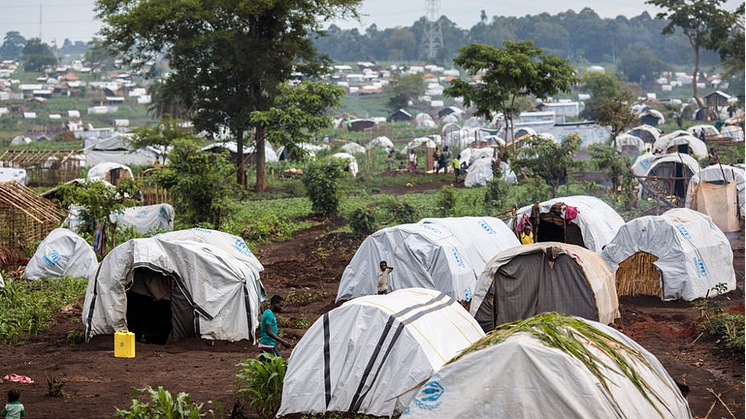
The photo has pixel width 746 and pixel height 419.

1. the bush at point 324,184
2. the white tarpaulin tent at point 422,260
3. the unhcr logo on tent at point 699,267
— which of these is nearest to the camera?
the white tarpaulin tent at point 422,260

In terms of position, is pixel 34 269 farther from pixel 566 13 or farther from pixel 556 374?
pixel 566 13

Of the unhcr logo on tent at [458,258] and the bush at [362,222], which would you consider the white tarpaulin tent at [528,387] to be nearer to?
the unhcr logo on tent at [458,258]

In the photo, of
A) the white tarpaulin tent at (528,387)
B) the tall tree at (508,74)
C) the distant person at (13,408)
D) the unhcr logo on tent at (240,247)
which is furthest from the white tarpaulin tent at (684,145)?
the distant person at (13,408)

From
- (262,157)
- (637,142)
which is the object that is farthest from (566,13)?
(262,157)

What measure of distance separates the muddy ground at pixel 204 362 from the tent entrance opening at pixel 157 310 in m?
0.41

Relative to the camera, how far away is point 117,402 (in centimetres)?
1088

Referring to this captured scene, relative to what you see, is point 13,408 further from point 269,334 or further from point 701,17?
point 701,17

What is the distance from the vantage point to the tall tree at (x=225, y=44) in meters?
36.6

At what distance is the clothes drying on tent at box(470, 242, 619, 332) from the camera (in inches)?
586

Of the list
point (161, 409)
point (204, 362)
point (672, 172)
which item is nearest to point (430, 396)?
point (161, 409)

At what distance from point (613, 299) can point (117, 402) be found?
865 centimetres

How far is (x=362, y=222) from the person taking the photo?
82.8 ft

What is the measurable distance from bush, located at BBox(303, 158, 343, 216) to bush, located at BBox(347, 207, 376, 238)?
3539mm

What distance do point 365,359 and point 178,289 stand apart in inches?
218
